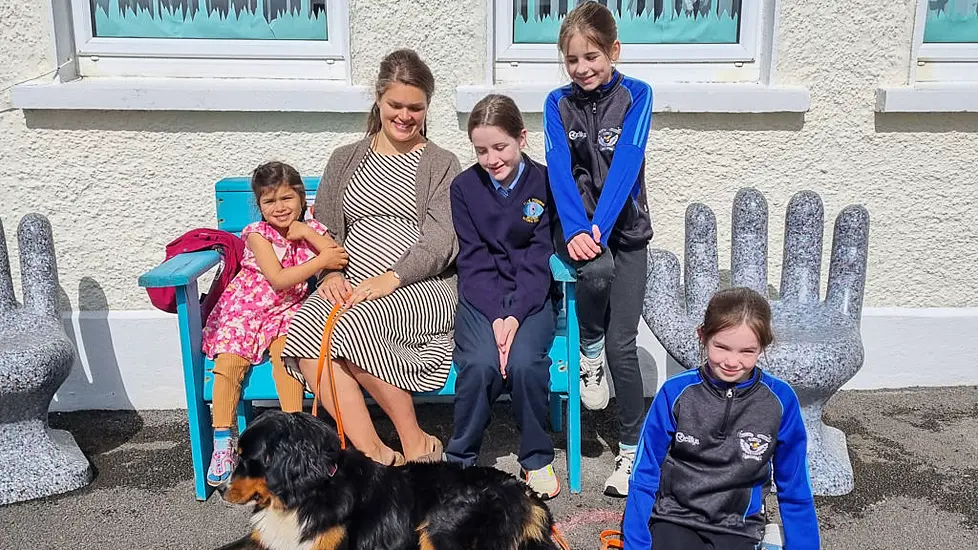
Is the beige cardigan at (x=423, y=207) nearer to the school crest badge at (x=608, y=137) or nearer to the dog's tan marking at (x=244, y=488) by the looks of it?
the school crest badge at (x=608, y=137)

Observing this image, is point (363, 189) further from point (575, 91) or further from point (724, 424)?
point (724, 424)

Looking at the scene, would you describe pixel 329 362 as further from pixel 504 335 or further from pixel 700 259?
pixel 700 259

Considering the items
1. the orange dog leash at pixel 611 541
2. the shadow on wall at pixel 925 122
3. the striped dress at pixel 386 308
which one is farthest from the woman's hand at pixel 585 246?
the shadow on wall at pixel 925 122

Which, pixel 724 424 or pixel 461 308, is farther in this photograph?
pixel 461 308

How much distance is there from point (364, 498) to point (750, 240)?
2250mm

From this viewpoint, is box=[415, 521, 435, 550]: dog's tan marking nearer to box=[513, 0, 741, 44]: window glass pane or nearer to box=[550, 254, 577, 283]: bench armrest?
box=[550, 254, 577, 283]: bench armrest

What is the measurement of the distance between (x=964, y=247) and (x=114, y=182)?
4.27 m

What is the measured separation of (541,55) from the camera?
4449mm

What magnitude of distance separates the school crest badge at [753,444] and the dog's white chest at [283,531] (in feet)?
4.14

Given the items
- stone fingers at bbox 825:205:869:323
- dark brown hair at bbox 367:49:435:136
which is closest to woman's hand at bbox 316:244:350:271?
dark brown hair at bbox 367:49:435:136

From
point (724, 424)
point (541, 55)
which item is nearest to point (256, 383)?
point (724, 424)

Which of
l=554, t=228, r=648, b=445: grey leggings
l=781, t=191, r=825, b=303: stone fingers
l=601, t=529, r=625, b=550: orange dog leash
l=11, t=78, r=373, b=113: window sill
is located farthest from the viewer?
l=11, t=78, r=373, b=113: window sill

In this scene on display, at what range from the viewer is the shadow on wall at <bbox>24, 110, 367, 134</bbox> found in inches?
167

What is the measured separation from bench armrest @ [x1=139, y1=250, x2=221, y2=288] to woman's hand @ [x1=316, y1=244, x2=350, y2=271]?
0.44 m
